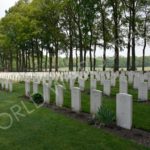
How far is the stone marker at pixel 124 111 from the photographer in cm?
880

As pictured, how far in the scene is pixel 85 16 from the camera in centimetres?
3503

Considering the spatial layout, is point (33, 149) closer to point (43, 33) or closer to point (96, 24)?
point (96, 24)

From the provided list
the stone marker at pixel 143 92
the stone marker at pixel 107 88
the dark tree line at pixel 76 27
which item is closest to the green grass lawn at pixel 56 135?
the stone marker at pixel 143 92

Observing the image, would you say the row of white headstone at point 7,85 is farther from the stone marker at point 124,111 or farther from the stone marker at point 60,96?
the stone marker at point 124,111

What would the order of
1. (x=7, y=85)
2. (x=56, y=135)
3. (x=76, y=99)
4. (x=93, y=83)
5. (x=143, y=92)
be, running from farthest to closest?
(x=7, y=85) < (x=93, y=83) < (x=143, y=92) < (x=76, y=99) < (x=56, y=135)

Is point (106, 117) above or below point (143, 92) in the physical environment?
below

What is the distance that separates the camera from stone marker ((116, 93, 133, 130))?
28.9ft

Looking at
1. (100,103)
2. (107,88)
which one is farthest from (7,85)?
(100,103)

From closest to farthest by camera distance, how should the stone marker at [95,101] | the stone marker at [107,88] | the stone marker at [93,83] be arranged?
1. the stone marker at [95,101]
2. the stone marker at [107,88]
3. the stone marker at [93,83]

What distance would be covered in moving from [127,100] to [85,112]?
9.14 ft

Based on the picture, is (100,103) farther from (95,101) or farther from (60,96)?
(60,96)

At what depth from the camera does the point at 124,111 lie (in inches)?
352

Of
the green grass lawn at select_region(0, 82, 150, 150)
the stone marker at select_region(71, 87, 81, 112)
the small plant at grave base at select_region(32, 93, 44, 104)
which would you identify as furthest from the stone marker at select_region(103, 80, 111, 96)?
the green grass lawn at select_region(0, 82, 150, 150)

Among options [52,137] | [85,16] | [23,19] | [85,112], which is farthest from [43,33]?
[52,137]
